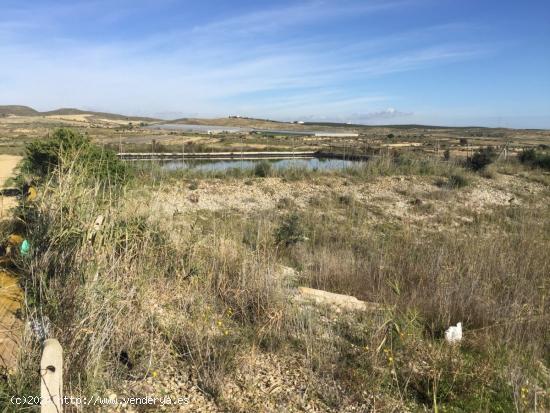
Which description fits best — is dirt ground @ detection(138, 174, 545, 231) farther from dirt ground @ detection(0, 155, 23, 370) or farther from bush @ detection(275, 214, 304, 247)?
dirt ground @ detection(0, 155, 23, 370)

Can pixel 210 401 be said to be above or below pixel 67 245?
below

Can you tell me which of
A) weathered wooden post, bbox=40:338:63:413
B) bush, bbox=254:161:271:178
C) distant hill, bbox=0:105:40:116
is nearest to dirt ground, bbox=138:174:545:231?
bush, bbox=254:161:271:178

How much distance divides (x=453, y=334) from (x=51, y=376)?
3.52 meters

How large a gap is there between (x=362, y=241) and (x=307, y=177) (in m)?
9.39

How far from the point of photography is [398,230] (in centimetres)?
1179

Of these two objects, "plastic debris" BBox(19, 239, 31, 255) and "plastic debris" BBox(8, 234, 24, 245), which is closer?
"plastic debris" BBox(19, 239, 31, 255)

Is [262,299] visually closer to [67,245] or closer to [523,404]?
[67,245]

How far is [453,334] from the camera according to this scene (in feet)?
13.7

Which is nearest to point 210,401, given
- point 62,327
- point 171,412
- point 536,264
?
point 171,412

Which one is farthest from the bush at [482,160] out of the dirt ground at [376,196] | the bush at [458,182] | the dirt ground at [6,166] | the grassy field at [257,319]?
the dirt ground at [6,166]

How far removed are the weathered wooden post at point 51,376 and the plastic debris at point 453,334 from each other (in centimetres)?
334

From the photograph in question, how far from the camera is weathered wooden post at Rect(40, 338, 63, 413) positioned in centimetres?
220

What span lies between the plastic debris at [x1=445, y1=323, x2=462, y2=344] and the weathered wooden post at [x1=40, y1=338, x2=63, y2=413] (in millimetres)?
3342

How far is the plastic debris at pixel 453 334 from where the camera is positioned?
161 inches
